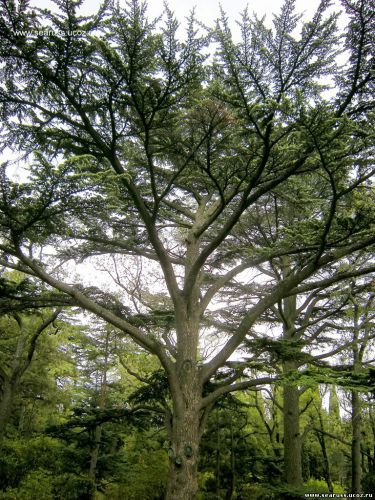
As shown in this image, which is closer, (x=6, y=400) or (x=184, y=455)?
(x=184, y=455)

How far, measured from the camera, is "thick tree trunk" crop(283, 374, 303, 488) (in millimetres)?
8559

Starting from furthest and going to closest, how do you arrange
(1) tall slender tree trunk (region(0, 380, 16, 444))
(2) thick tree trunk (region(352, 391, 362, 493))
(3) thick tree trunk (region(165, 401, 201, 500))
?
(1) tall slender tree trunk (region(0, 380, 16, 444)) → (2) thick tree trunk (region(352, 391, 362, 493)) → (3) thick tree trunk (region(165, 401, 201, 500))

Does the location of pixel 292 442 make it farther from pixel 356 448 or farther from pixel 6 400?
pixel 6 400

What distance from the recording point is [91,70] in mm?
5285

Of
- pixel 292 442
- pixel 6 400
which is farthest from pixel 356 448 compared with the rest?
pixel 6 400

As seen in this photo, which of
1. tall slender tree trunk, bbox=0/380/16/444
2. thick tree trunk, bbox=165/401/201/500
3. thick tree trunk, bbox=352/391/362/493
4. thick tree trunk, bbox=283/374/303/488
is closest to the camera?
thick tree trunk, bbox=165/401/201/500

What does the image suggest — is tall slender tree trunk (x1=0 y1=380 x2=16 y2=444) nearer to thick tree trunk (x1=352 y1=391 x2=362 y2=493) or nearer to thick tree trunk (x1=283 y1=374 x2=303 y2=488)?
thick tree trunk (x1=283 y1=374 x2=303 y2=488)

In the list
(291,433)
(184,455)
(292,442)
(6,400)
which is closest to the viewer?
(184,455)

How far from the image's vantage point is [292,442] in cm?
878

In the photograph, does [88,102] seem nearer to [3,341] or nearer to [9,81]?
[9,81]

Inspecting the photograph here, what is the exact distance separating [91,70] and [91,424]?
6.99 meters

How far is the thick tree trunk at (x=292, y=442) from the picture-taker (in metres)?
8.56

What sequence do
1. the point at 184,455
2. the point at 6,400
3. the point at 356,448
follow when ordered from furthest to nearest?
the point at 6,400, the point at 356,448, the point at 184,455

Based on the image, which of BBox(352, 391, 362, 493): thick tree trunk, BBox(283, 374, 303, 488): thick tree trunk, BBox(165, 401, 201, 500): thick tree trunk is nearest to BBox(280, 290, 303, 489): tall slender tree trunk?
BBox(283, 374, 303, 488): thick tree trunk
